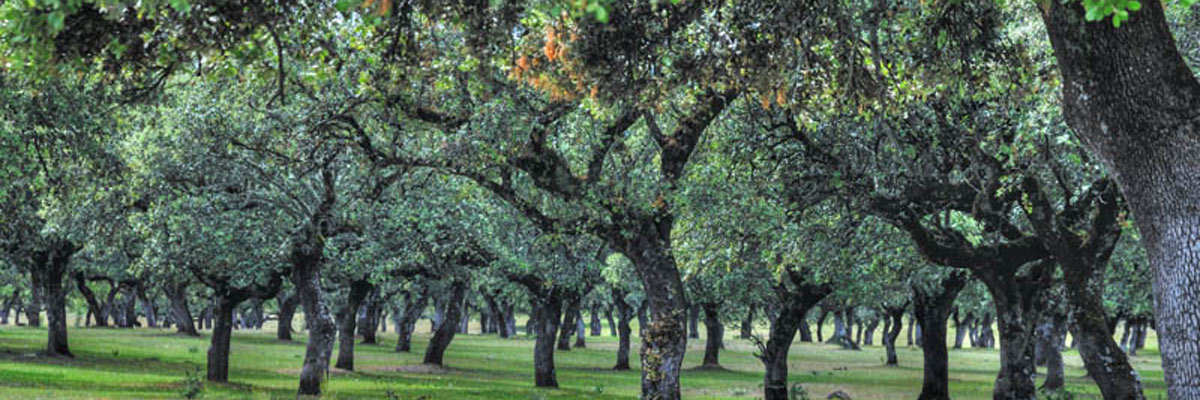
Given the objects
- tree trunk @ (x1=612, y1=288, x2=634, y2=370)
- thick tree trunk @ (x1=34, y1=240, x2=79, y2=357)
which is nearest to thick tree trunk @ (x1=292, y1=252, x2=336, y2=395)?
thick tree trunk @ (x1=34, y1=240, x2=79, y2=357)

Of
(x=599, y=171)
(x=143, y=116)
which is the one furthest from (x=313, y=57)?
(x=143, y=116)

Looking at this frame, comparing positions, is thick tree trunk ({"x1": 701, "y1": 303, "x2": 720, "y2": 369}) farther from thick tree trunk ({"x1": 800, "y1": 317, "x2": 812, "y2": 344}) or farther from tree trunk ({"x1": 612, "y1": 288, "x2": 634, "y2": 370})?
thick tree trunk ({"x1": 800, "y1": 317, "x2": 812, "y2": 344})

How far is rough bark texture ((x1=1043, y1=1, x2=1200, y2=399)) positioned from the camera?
9.53 metres

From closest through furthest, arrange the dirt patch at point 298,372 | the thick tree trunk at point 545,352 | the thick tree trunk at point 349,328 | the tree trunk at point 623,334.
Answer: the thick tree trunk at point 545,352 → the dirt patch at point 298,372 → the thick tree trunk at point 349,328 → the tree trunk at point 623,334

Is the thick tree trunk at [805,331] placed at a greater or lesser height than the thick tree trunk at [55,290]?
lesser

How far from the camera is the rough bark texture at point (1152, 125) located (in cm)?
953

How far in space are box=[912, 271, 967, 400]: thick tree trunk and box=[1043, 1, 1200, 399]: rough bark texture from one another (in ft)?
86.9

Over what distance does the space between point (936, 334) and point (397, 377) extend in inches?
822

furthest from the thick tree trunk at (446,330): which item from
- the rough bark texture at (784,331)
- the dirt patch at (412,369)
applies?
the rough bark texture at (784,331)

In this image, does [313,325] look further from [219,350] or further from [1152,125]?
[1152,125]

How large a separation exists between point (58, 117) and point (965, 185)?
1761cm

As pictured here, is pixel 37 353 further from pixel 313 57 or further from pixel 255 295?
pixel 313 57

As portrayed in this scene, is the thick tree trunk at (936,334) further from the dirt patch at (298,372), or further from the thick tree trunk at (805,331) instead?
the thick tree trunk at (805,331)

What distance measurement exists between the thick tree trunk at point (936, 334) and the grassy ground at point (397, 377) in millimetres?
2330
